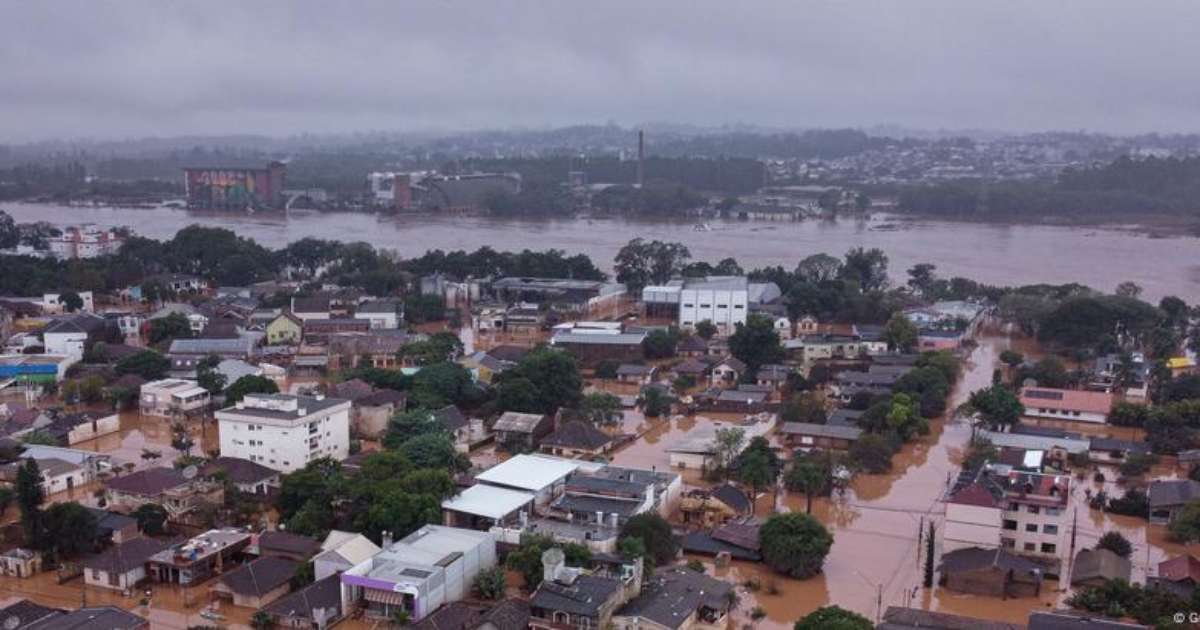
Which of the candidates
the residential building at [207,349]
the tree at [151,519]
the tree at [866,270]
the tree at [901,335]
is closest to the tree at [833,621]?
the tree at [151,519]

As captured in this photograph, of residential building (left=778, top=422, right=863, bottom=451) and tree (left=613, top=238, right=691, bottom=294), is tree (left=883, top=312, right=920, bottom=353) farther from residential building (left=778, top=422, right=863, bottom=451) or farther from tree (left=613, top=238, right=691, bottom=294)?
tree (left=613, top=238, right=691, bottom=294)

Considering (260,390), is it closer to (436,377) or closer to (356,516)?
(436,377)

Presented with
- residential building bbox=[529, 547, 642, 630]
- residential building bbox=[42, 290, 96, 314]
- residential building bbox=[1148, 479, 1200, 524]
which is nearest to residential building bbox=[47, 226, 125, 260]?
residential building bbox=[42, 290, 96, 314]

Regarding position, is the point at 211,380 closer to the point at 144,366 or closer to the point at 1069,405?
the point at 144,366

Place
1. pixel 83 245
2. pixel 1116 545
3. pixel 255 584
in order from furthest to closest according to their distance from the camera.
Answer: pixel 83 245 < pixel 1116 545 < pixel 255 584

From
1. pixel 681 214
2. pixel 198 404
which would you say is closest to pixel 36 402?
pixel 198 404

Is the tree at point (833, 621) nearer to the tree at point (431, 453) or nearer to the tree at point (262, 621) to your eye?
the tree at point (262, 621)

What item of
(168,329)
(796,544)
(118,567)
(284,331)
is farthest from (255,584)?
(168,329)
